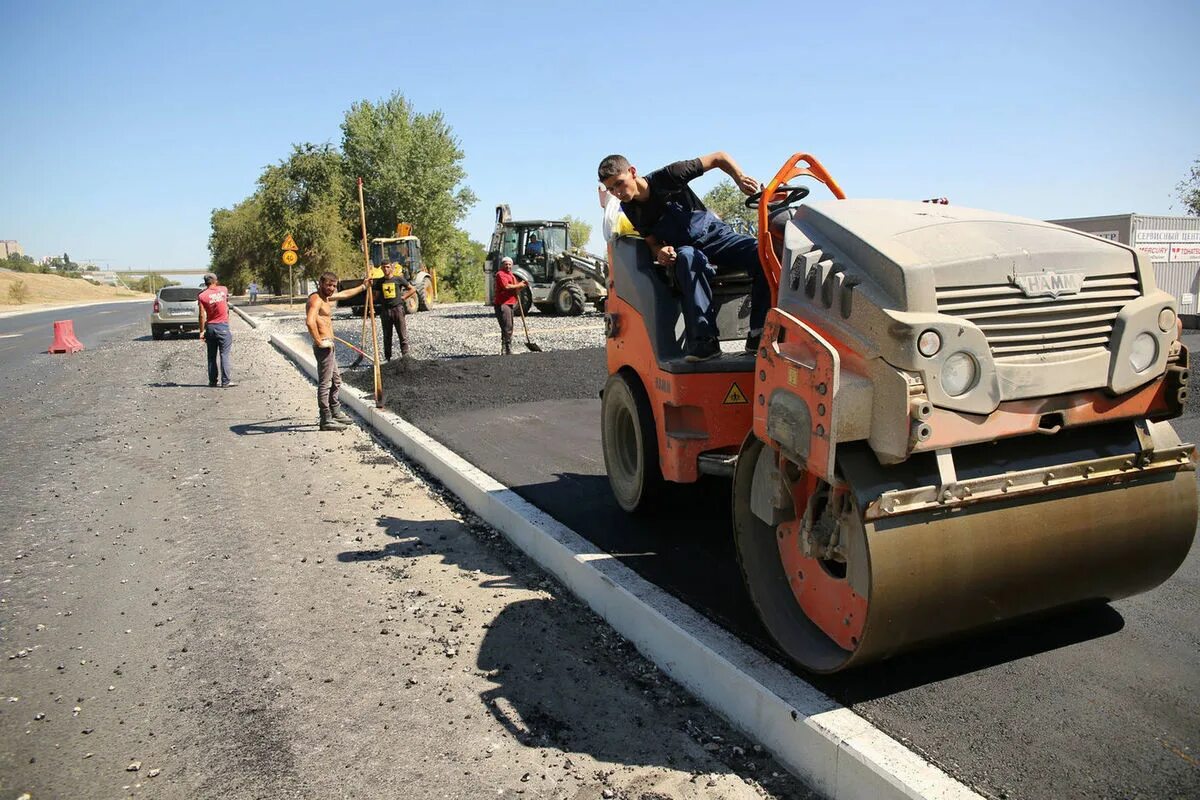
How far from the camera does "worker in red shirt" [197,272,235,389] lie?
1462 cm

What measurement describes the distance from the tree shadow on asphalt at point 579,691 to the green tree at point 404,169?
49.4 metres

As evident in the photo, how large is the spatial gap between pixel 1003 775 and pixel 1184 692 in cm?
104

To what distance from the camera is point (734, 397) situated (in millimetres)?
4977

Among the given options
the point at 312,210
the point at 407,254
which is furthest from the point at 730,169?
the point at 312,210

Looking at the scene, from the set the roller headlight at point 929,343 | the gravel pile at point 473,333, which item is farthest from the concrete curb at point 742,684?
the gravel pile at point 473,333

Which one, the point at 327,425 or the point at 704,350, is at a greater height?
the point at 704,350

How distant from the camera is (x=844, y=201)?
13.0ft

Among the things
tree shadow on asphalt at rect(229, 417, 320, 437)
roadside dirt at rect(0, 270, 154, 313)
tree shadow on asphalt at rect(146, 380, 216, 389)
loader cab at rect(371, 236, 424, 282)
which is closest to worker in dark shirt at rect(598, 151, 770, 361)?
tree shadow on asphalt at rect(229, 417, 320, 437)

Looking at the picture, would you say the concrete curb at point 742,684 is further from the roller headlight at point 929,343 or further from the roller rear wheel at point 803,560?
the roller headlight at point 929,343

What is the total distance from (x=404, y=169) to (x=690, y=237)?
167 ft

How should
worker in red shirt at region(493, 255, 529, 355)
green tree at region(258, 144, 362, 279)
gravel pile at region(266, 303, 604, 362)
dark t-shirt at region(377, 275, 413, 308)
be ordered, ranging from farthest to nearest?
green tree at region(258, 144, 362, 279), gravel pile at region(266, 303, 604, 362), worker in red shirt at region(493, 255, 529, 355), dark t-shirt at region(377, 275, 413, 308)

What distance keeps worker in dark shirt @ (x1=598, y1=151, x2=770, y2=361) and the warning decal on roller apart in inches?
9.8

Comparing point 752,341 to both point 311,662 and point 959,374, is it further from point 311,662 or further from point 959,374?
point 311,662

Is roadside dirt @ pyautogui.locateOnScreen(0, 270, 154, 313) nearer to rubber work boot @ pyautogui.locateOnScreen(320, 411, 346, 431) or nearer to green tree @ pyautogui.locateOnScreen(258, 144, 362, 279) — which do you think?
green tree @ pyautogui.locateOnScreen(258, 144, 362, 279)
